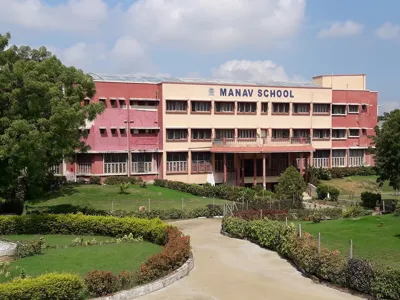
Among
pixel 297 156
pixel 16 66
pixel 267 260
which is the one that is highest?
pixel 16 66

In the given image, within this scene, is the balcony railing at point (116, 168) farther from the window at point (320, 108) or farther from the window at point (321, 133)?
the window at point (320, 108)

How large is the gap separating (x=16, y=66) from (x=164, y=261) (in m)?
12.1

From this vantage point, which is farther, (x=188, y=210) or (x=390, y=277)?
(x=188, y=210)

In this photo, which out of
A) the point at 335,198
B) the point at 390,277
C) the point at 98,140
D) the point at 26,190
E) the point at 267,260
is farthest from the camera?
the point at 98,140

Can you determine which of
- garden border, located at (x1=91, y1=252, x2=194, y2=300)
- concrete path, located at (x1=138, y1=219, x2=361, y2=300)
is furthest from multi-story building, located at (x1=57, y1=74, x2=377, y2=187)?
garden border, located at (x1=91, y1=252, x2=194, y2=300)

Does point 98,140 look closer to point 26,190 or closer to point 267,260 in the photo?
point 26,190

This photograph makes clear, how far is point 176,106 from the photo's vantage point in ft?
153

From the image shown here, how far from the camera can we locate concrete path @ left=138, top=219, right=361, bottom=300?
15188 mm

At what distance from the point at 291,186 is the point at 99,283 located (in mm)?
22492

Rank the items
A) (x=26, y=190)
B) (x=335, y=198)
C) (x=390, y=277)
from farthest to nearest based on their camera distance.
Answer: (x=335, y=198), (x=26, y=190), (x=390, y=277)

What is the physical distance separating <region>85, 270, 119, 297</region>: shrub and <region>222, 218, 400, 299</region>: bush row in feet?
21.3

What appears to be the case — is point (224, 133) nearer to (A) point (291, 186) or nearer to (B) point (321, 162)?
(B) point (321, 162)

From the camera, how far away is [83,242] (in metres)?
22.7

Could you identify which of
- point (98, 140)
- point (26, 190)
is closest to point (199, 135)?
point (98, 140)
